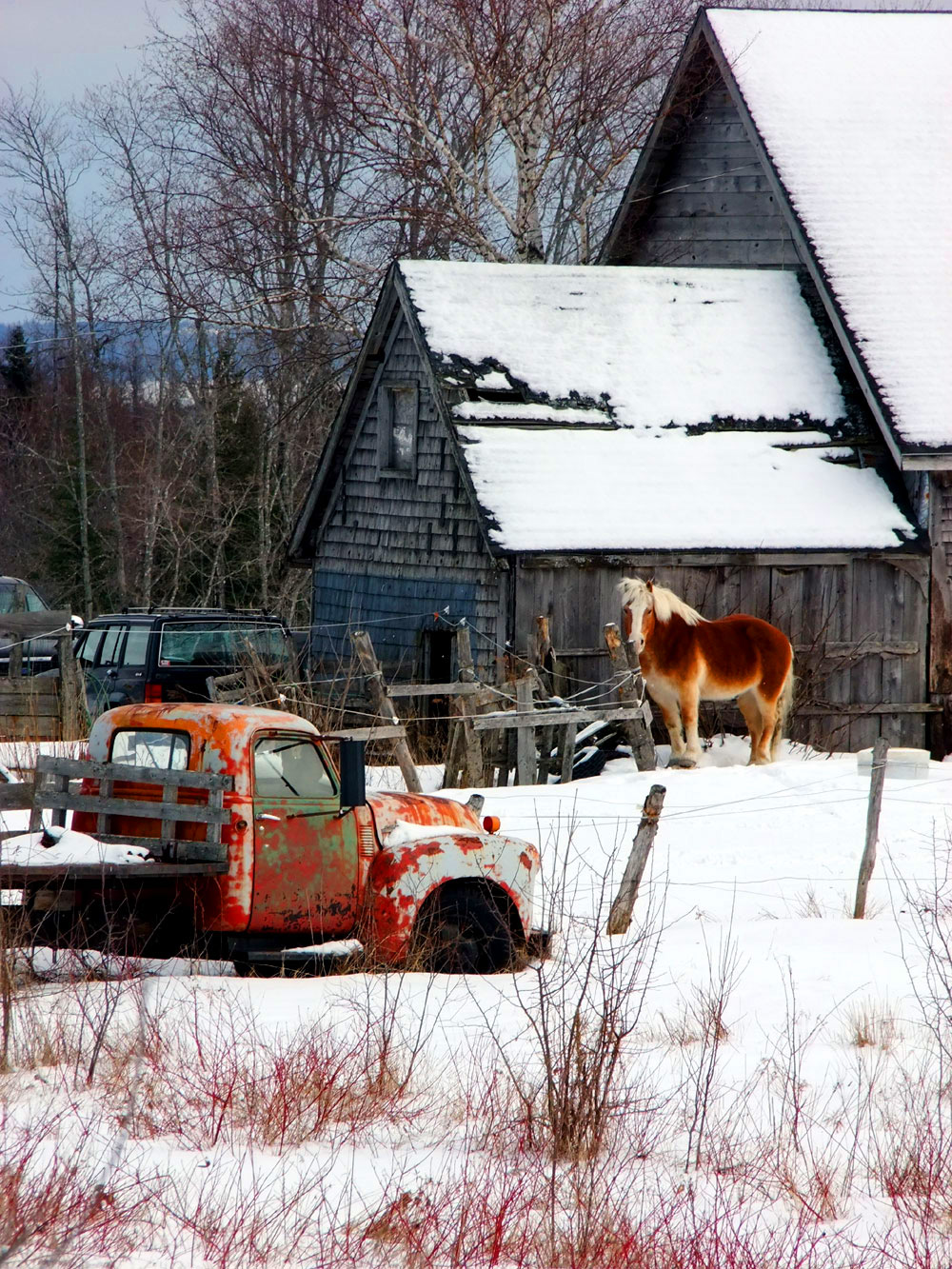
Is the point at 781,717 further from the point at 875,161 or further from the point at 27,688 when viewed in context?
the point at 875,161

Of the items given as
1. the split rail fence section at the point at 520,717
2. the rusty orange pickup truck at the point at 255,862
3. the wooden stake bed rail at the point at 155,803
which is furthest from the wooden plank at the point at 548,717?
the wooden stake bed rail at the point at 155,803

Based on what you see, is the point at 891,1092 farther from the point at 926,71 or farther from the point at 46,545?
the point at 46,545

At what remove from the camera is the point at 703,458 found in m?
19.7

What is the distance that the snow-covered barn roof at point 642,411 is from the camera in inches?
732

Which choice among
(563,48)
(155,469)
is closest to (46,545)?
(155,469)

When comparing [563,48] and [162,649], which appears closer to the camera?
[162,649]

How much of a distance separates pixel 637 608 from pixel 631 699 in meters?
1.05

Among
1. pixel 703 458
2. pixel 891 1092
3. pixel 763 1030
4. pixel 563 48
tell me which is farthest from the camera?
pixel 563 48

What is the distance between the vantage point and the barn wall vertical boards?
60.3ft

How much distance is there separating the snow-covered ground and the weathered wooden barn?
9.58 meters

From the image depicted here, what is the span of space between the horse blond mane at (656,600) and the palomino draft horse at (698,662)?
10mm

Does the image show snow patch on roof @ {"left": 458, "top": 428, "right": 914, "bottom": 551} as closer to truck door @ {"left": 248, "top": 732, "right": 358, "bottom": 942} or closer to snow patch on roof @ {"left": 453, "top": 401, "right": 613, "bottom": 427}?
snow patch on roof @ {"left": 453, "top": 401, "right": 613, "bottom": 427}

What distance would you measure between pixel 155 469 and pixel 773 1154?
3514cm

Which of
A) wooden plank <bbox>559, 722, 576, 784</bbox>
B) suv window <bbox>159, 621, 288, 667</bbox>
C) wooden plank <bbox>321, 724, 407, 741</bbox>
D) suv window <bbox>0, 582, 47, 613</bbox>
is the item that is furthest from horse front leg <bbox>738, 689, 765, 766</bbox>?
suv window <bbox>0, 582, 47, 613</bbox>
